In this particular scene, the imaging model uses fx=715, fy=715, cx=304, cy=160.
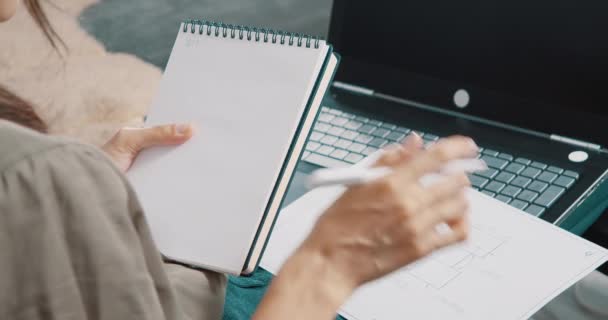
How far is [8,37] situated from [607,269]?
101cm

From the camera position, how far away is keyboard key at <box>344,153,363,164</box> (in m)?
0.89

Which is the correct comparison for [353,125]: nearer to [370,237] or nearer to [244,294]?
[244,294]

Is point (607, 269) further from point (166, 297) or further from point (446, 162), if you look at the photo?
point (166, 297)

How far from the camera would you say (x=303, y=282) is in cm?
48

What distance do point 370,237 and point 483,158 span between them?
0.42 meters

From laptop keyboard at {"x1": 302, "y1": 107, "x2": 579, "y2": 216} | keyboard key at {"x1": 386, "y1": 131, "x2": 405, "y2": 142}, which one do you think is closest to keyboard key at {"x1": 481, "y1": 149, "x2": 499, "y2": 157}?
laptop keyboard at {"x1": 302, "y1": 107, "x2": 579, "y2": 216}

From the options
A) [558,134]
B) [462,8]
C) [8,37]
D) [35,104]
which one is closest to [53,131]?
[35,104]

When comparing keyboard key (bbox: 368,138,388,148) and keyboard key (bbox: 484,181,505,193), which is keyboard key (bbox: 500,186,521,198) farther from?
keyboard key (bbox: 368,138,388,148)

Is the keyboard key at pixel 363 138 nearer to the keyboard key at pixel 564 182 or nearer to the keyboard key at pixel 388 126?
the keyboard key at pixel 388 126

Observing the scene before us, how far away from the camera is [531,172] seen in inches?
32.4

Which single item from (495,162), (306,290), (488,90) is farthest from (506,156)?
(306,290)

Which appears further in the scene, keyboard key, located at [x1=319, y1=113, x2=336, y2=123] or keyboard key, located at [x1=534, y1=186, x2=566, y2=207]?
keyboard key, located at [x1=319, y1=113, x2=336, y2=123]

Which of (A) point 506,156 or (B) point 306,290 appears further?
(A) point 506,156

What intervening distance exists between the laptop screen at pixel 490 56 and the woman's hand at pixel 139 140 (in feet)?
1.50
